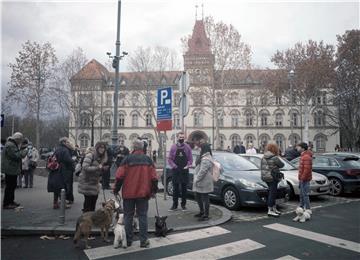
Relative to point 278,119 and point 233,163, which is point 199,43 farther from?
point 233,163

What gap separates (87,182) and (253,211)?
4856 millimetres

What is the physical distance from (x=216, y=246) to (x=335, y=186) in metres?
8.39

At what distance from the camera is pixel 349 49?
41.2 m

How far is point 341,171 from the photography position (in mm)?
12703

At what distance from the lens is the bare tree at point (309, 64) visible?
41688 millimetres

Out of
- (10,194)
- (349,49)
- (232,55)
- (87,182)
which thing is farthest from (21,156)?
(349,49)

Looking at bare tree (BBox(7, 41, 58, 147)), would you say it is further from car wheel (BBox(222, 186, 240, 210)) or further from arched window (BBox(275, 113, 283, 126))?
arched window (BBox(275, 113, 283, 126))

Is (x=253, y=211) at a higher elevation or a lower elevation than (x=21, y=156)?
lower

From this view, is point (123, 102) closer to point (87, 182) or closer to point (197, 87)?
point (197, 87)

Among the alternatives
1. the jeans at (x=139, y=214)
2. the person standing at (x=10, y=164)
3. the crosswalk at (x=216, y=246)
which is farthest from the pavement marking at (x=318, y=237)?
the person standing at (x=10, y=164)

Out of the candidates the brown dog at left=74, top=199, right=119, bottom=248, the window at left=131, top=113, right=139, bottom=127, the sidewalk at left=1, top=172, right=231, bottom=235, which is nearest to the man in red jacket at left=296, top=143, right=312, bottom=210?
the sidewalk at left=1, top=172, right=231, bottom=235

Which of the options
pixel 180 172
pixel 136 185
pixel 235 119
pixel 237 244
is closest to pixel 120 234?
pixel 136 185

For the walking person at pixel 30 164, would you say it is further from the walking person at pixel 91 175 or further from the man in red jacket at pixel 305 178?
the man in red jacket at pixel 305 178

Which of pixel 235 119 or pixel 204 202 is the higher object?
pixel 235 119
